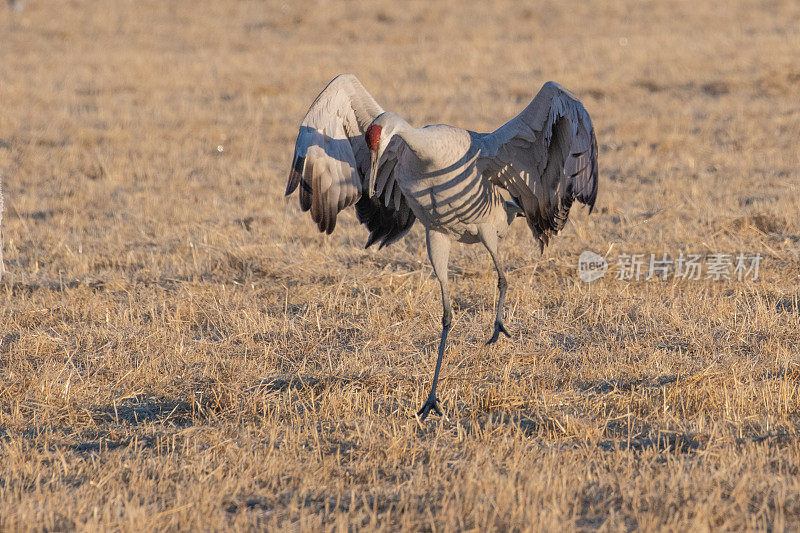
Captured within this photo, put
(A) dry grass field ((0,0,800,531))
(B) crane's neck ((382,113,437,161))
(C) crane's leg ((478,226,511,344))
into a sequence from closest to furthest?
(A) dry grass field ((0,0,800,531))
(B) crane's neck ((382,113,437,161))
(C) crane's leg ((478,226,511,344))

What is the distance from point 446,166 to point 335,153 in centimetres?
65

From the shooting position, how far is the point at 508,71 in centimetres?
1809

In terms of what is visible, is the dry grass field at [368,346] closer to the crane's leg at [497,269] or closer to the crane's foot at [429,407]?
the crane's foot at [429,407]

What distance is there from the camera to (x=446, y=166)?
198 inches

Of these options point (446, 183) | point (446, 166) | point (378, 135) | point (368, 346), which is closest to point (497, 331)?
point (368, 346)

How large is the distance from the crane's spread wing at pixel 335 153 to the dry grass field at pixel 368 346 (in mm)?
999

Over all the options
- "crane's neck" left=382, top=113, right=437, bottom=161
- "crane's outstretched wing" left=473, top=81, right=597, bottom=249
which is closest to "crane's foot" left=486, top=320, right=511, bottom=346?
"crane's outstretched wing" left=473, top=81, right=597, bottom=249

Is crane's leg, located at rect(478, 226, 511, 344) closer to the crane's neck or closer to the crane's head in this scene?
the crane's neck

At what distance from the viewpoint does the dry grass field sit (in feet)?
12.5

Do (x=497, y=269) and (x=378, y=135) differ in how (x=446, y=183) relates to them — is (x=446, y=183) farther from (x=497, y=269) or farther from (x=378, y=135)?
(x=497, y=269)

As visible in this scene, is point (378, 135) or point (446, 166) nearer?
point (378, 135)

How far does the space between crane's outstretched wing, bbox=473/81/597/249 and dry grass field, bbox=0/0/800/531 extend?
3.05 ft

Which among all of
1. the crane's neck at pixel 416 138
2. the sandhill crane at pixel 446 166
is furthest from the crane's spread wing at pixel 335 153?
the crane's neck at pixel 416 138

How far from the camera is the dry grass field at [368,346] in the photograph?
12.5 feet
